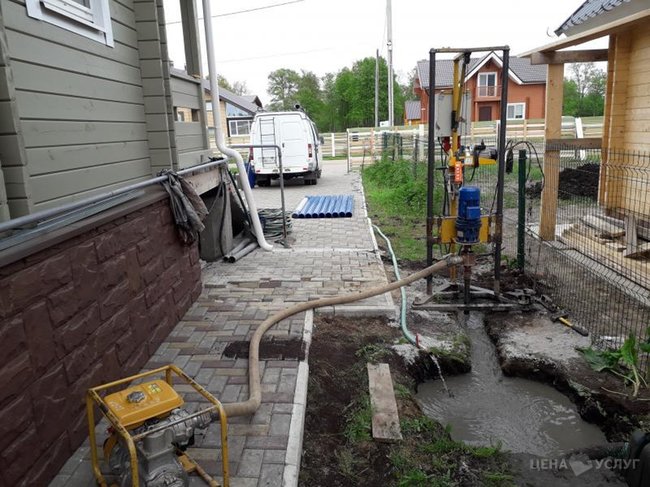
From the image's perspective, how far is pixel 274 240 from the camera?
877 centimetres

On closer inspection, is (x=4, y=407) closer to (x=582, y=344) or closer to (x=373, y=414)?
(x=373, y=414)

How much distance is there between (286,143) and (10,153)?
13922mm

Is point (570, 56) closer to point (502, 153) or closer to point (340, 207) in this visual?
point (502, 153)

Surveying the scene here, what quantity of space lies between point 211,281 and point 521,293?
3662mm

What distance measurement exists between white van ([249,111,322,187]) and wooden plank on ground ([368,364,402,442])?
1260 cm

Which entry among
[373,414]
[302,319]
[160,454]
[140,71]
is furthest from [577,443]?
[140,71]

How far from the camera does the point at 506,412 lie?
3980 mm

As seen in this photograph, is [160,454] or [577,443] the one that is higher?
[160,454]

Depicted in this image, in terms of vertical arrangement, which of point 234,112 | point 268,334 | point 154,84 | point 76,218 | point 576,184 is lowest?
point 268,334

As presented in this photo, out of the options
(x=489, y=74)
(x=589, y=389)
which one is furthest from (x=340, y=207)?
(x=489, y=74)

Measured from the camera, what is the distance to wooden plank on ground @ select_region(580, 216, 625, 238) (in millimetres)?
7000

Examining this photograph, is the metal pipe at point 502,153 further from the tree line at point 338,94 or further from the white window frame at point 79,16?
the tree line at point 338,94

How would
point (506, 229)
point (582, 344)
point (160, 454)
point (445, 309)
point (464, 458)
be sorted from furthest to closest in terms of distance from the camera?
point (506, 229), point (445, 309), point (582, 344), point (464, 458), point (160, 454)

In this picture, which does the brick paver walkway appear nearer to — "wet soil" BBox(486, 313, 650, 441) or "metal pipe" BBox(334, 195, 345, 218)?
"wet soil" BBox(486, 313, 650, 441)
